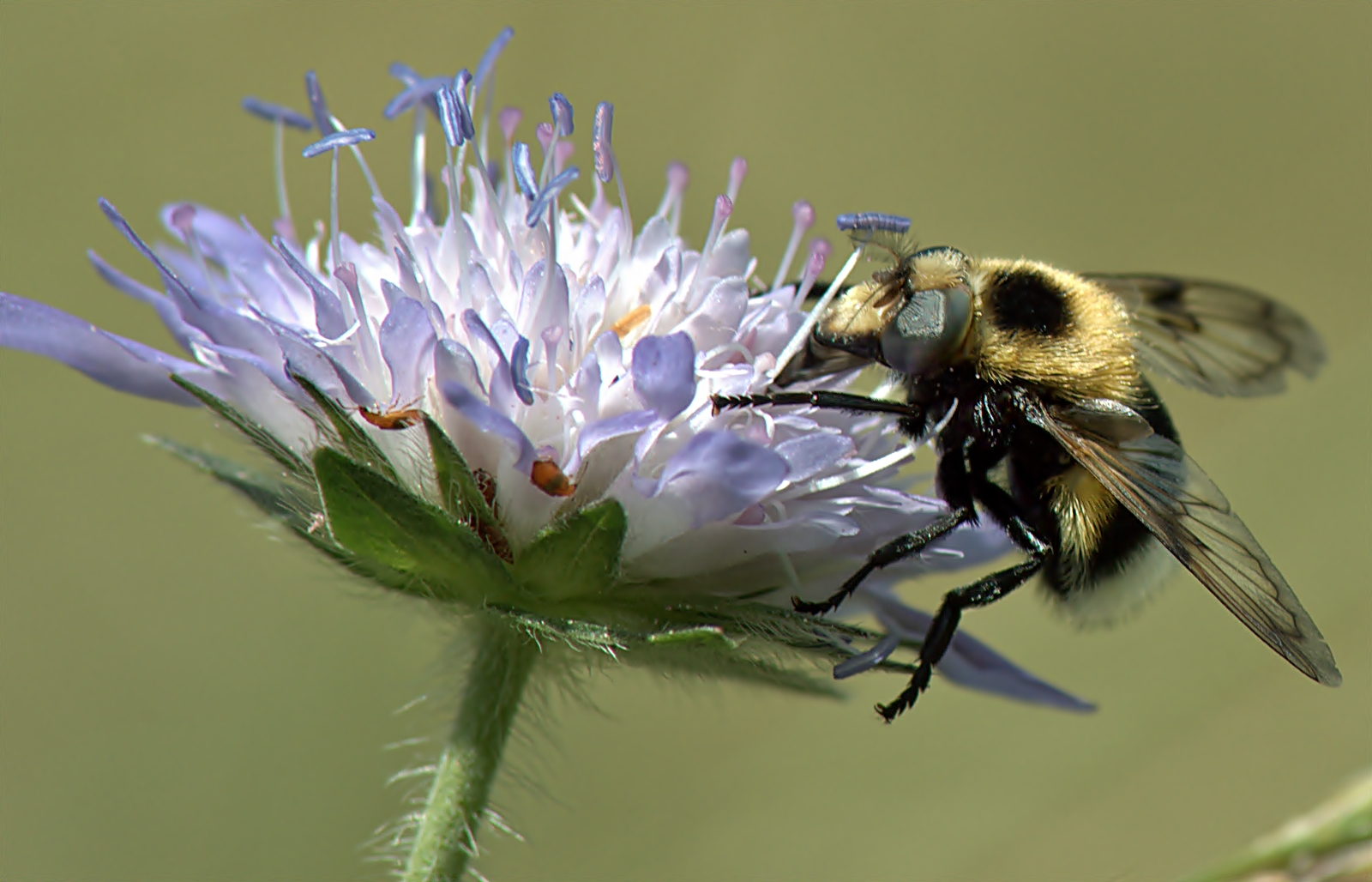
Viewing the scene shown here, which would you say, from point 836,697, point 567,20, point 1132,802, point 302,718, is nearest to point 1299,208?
point 567,20

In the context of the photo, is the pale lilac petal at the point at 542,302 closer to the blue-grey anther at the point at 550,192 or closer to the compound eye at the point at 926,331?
the blue-grey anther at the point at 550,192

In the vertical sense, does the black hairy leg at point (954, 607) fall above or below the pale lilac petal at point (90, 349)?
above

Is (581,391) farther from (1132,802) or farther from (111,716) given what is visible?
(111,716)

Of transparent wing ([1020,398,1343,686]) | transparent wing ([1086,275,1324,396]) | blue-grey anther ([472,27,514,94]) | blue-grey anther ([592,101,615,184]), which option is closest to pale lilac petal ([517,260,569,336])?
blue-grey anther ([592,101,615,184])

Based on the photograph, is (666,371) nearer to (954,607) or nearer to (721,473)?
(721,473)

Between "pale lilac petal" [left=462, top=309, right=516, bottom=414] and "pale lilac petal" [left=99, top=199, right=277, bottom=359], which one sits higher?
"pale lilac petal" [left=462, top=309, right=516, bottom=414]

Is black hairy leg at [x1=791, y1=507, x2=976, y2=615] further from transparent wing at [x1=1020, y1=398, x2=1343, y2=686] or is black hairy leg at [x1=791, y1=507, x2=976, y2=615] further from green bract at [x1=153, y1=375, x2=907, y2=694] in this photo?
transparent wing at [x1=1020, y1=398, x2=1343, y2=686]

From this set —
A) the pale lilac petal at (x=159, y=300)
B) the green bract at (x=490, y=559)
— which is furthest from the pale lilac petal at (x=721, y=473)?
the pale lilac petal at (x=159, y=300)
